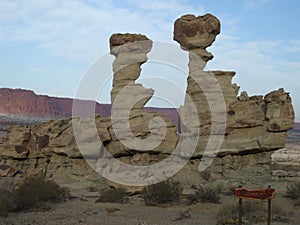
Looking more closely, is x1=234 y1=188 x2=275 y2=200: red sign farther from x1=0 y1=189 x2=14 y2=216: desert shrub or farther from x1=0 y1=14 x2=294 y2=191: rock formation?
x1=0 y1=14 x2=294 y2=191: rock formation

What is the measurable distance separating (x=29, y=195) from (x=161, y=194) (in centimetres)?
414

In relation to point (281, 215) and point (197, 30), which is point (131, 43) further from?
point (281, 215)

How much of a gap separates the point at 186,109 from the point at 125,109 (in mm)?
2734

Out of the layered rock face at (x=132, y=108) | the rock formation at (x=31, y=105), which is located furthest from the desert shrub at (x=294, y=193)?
the rock formation at (x=31, y=105)

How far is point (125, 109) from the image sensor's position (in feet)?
66.6

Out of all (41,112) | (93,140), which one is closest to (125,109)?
(93,140)

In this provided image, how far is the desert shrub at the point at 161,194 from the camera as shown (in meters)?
14.6

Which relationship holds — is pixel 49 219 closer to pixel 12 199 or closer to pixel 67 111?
pixel 12 199

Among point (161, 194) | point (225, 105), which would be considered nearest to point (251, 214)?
point (161, 194)

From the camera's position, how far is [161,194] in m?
14.7

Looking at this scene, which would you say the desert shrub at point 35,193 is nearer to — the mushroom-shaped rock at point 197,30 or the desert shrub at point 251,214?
the desert shrub at point 251,214

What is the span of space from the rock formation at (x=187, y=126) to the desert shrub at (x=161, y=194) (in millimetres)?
4341

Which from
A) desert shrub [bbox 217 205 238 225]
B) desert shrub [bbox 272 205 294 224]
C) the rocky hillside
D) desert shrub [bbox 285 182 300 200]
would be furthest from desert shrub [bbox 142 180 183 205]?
the rocky hillside

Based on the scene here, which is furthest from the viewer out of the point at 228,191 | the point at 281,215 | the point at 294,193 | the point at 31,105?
the point at 31,105
